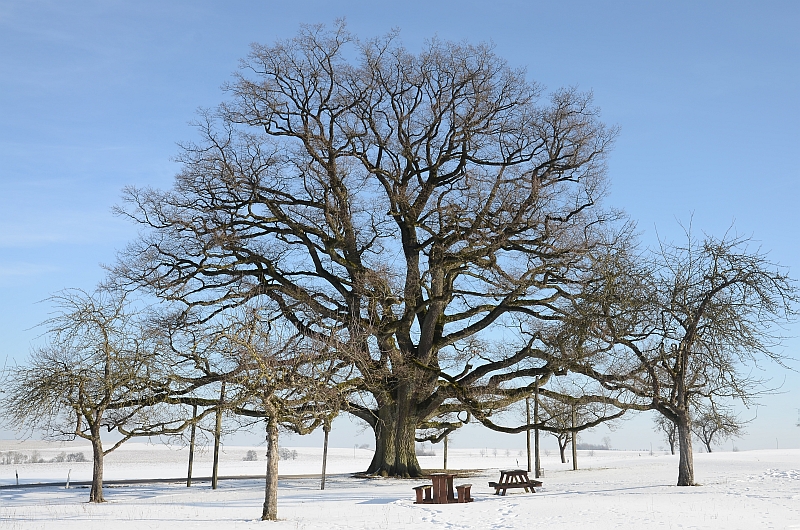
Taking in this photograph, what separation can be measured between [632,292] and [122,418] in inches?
637

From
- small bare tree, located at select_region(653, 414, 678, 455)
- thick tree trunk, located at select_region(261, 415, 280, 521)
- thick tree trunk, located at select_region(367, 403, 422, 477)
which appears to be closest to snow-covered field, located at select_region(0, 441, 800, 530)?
thick tree trunk, located at select_region(261, 415, 280, 521)

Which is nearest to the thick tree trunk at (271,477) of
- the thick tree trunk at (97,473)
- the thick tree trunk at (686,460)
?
the thick tree trunk at (97,473)

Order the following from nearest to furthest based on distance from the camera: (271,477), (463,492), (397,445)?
(271,477) → (463,492) → (397,445)

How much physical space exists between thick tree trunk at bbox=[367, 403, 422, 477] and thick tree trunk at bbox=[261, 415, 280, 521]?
1078 cm

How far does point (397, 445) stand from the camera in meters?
28.0

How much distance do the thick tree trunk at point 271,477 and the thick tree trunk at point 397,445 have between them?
1078 centimetres

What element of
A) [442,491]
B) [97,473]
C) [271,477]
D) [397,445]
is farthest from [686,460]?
[97,473]

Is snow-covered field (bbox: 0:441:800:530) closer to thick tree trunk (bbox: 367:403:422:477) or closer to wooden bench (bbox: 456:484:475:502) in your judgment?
wooden bench (bbox: 456:484:475:502)

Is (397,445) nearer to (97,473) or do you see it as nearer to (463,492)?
(463,492)

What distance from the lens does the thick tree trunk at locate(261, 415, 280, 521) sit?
15.9 meters

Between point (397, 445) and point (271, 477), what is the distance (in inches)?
473

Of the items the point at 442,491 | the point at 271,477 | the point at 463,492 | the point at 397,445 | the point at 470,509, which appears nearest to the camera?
the point at 271,477

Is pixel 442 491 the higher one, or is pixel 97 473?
pixel 97 473

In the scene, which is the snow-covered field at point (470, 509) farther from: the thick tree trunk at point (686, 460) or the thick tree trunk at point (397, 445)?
the thick tree trunk at point (397, 445)
